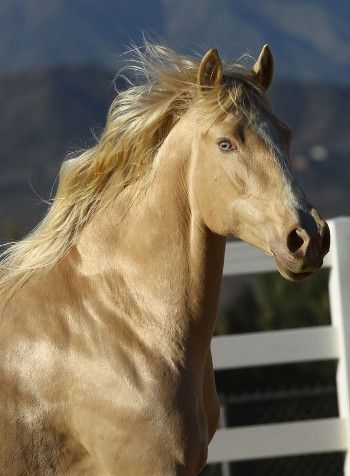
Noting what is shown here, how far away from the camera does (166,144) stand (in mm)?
3264

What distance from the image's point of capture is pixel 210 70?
320 centimetres

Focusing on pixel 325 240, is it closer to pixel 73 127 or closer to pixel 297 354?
pixel 297 354

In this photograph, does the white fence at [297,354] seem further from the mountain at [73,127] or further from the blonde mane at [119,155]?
the mountain at [73,127]

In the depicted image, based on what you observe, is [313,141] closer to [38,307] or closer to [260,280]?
[260,280]

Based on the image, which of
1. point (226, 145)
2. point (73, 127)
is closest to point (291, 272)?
point (226, 145)

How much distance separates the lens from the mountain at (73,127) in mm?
13492

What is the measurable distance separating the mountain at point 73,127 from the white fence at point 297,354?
6.96 metres

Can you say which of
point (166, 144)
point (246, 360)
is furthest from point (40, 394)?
point (246, 360)

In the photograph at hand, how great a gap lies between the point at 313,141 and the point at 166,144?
1348cm

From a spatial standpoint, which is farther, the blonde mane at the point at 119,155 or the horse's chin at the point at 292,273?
the blonde mane at the point at 119,155

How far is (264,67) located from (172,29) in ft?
49.6

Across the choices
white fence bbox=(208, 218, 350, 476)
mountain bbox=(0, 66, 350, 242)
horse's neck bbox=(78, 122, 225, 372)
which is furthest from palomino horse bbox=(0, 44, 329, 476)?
mountain bbox=(0, 66, 350, 242)

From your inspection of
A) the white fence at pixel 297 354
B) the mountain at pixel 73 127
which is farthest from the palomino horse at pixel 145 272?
the mountain at pixel 73 127

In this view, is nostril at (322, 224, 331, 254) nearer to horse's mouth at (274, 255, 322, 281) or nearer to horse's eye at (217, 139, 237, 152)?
horse's mouth at (274, 255, 322, 281)
